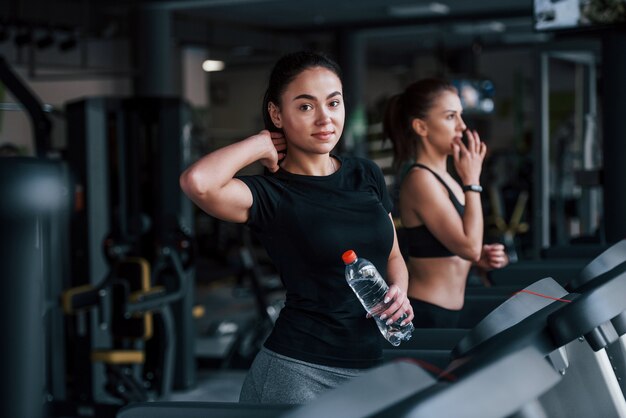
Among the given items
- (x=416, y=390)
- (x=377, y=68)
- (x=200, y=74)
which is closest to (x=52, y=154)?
(x=416, y=390)

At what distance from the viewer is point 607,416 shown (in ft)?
5.88

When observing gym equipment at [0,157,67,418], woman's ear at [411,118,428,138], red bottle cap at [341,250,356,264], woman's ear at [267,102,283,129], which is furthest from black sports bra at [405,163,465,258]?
gym equipment at [0,157,67,418]

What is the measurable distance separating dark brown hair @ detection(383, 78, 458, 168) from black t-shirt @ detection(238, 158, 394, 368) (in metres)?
0.82

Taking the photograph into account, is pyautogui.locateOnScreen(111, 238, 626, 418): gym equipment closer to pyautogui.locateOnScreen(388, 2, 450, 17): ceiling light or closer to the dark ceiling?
the dark ceiling

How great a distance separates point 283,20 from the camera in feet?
39.5

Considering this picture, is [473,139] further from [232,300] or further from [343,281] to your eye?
[232,300]

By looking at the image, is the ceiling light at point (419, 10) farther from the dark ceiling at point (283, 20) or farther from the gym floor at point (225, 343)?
the gym floor at point (225, 343)

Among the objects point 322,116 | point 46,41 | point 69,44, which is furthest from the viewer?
point 69,44

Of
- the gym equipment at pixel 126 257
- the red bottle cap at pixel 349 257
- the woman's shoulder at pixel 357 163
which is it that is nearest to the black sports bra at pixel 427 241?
the woman's shoulder at pixel 357 163

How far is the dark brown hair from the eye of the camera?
102 inches

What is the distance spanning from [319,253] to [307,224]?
6 cm

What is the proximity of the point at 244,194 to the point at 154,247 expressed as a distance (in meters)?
3.54

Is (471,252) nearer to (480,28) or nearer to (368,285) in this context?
(368,285)

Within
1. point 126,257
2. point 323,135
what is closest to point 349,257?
point 323,135
